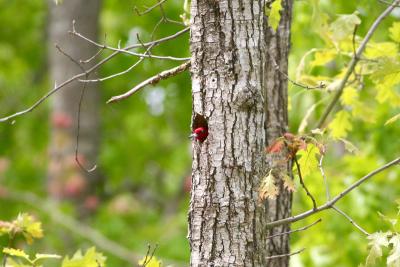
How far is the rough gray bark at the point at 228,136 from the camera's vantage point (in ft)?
8.38

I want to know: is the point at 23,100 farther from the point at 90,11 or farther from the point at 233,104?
the point at 233,104

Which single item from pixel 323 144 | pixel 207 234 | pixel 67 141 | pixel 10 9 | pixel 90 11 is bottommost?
pixel 207 234

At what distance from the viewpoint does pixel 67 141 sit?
9.00m

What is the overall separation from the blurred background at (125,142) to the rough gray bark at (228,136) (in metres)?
0.55

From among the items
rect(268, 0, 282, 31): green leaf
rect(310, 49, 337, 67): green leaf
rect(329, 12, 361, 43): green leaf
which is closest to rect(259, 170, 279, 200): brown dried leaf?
rect(268, 0, 282, 31): green leaf

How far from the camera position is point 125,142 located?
12.6 meters

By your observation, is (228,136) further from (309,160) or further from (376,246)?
(376,246)

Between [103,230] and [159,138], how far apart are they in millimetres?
5096

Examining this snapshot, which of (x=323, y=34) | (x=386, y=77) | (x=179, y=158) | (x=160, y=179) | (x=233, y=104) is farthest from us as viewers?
(x=160, y=179)

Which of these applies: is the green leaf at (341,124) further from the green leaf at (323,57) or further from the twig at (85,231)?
the twig at (85,231)

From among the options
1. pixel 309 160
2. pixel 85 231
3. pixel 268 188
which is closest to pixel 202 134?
pixel 268 188

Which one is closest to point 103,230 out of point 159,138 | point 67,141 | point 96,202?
point 96,202

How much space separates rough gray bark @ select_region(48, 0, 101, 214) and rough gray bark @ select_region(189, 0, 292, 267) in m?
6.25

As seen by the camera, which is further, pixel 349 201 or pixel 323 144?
pixel 349 201
